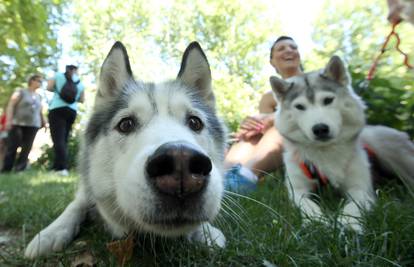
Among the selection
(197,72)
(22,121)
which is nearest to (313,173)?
Result: (197,72)

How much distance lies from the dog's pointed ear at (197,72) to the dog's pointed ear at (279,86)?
64.9 inches

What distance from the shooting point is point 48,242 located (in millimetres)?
2078

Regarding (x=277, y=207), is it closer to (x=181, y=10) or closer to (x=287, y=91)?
(x=287, y=91)

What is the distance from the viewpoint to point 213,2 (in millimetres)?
26547

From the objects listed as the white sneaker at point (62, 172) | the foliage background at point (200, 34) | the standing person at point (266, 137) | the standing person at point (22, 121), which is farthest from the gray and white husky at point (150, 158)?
the foliage background at point (200, 34)

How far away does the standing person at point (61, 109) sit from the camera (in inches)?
318

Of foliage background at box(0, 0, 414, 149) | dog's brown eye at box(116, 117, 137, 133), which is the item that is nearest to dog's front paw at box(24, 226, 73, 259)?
dog's brown eye at box(116, 117, 137, 133)

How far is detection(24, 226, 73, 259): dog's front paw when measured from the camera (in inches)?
79.6

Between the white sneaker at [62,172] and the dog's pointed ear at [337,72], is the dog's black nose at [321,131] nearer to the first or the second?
the dog's pointed ear at [337,72]

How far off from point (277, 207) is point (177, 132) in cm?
121

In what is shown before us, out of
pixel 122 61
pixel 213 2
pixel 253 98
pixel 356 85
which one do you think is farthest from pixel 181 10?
pixel 122 61

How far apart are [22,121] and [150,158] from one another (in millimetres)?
9426

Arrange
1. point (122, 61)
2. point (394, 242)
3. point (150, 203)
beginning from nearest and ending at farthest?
point (150, 203)
point (394, 242)
point (122, 61)

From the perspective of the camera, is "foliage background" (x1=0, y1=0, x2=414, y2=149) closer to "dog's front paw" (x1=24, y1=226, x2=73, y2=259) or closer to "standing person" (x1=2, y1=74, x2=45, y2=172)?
"standing person" (x1=2, y1=74, x2=45, y2=172)
